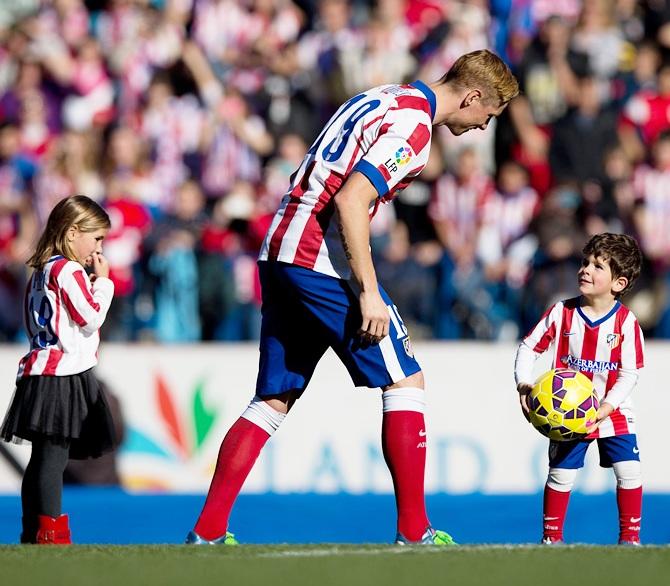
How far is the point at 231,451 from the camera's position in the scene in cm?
568

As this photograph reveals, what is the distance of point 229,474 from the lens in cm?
564

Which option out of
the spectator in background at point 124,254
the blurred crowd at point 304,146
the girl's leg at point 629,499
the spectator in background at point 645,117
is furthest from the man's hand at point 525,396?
the spectator in background at point 645,117

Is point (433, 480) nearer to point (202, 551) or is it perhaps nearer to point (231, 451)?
point (231, 451)

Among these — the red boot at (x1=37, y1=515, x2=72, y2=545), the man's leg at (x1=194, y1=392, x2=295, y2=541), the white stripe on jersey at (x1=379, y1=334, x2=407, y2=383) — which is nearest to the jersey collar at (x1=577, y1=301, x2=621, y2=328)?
the white stripe on jersey at (x1=379, y1=334, x2=407, y2=383)

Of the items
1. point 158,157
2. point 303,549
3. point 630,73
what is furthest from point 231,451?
point 630,73

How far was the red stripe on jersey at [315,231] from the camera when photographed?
18.1 ft

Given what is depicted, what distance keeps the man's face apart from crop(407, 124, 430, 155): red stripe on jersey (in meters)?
0.27

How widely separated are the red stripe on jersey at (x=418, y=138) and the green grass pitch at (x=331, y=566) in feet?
5.07

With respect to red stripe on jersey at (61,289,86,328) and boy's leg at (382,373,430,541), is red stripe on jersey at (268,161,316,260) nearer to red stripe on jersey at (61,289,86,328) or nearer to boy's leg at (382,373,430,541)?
boy's leg at (382,373,430,541)

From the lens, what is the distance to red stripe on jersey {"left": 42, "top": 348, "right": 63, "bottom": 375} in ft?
19.2

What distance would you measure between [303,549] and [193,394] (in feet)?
13.5

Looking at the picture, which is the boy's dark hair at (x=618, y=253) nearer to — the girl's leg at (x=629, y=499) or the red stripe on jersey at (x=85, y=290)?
the girl's leg at (x=629, y=499)

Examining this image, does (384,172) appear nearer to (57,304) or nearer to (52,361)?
(57,304)

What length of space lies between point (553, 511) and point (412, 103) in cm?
198
